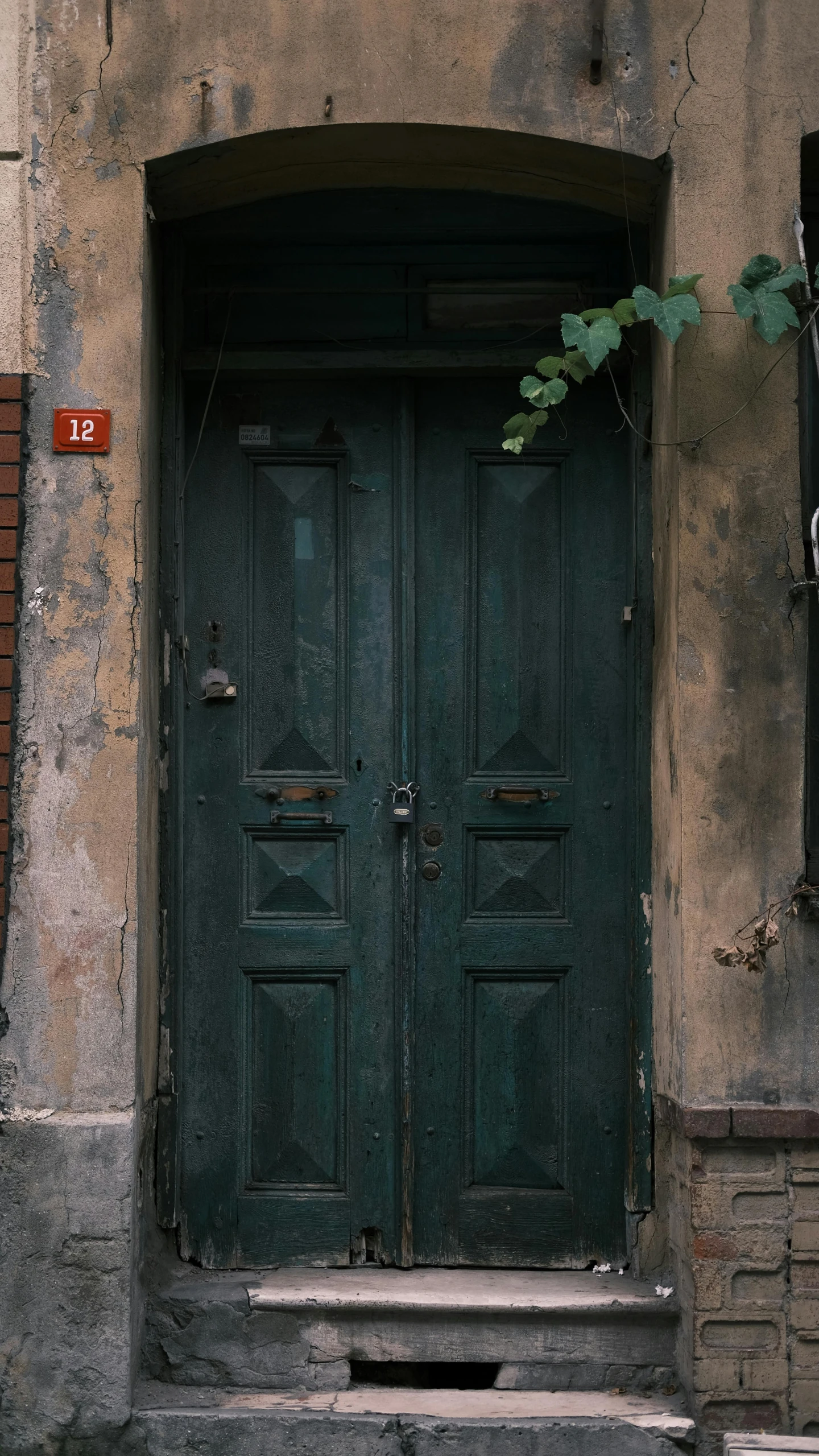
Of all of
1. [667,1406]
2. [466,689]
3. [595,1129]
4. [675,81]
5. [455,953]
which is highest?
[675,81]

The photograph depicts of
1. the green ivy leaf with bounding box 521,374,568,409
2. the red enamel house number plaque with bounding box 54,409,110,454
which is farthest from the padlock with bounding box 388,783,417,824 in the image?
the red enamel house number plaque with bounding box 54,409,110,454

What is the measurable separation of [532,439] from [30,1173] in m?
2.61

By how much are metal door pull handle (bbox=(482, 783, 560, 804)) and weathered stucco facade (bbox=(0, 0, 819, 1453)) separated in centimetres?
46

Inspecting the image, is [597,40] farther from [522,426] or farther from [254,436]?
[254,436]

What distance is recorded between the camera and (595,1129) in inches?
153

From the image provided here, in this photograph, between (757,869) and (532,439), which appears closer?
(757,869)

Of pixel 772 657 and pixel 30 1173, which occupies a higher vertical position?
pixel 772 657

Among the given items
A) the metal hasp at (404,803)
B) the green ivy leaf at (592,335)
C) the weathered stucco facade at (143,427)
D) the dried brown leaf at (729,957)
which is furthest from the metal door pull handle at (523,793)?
the green ivy leaf at (592,335)

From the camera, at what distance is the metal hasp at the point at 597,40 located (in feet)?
11.5

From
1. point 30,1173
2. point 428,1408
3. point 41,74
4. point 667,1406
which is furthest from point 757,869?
point 41,74

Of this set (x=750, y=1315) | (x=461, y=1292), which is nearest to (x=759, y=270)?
(x=750, y=1315)

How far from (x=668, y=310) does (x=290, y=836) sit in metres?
1.89

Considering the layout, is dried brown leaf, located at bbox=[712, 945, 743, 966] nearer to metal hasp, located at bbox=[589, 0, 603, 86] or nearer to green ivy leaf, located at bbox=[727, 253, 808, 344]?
green ivy leaf, located at bbox=[727, 253, 808, 344]

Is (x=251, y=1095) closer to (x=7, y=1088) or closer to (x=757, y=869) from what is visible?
(x=7, y=1088)
